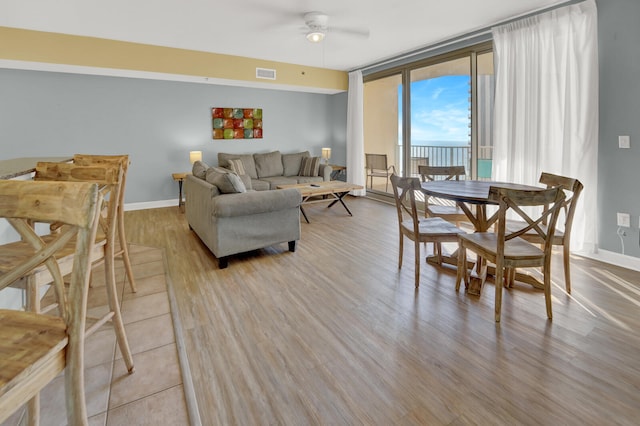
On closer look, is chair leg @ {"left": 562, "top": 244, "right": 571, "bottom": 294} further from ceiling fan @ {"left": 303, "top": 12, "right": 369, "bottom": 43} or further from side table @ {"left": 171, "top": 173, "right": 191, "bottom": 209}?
side table @ {"left": 171, "top": 173, "right": 191, "bottom": 209}

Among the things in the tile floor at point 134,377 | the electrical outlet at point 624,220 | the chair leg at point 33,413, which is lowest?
the tile floor at point 134,377

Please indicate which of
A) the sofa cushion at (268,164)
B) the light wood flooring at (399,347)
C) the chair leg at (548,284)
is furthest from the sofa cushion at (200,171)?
the chair leg at (548,284)

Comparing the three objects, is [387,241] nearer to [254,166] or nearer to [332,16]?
[332,16]

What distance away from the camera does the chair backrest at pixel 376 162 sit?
6.87 m

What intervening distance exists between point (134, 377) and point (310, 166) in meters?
5.28

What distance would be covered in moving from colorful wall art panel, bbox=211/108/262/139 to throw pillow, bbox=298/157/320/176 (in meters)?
1.06

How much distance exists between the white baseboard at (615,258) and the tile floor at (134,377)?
367cm

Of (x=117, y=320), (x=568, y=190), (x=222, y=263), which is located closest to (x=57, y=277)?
(x=117, y=320)

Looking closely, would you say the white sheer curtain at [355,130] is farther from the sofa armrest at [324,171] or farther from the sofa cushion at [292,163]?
the sofa cushion at [292,163]

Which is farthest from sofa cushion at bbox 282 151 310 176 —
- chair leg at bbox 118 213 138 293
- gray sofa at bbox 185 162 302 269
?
chair leg at bbox 118 213 138 293

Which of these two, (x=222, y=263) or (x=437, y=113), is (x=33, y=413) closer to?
(x=222, y=263)

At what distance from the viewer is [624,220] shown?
10.3ft

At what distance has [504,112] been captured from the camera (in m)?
4.05

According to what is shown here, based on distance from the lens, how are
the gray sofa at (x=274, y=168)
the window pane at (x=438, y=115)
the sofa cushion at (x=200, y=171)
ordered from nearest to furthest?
the sofa cushion at (x=200, y=171)
the window pane at (x=438, y=115)
the gray sofa at (x=274, y=168)
